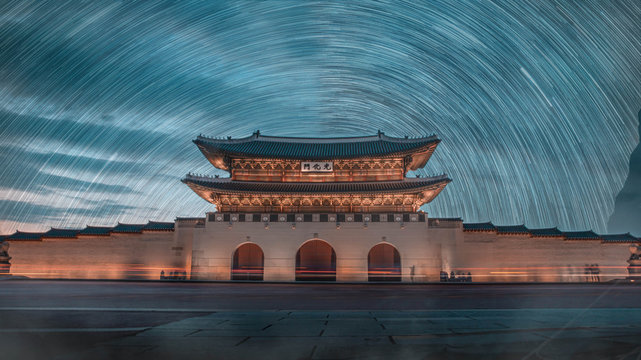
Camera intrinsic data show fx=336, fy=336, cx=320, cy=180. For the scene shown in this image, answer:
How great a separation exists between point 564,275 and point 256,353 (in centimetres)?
2990

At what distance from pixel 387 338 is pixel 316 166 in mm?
25064

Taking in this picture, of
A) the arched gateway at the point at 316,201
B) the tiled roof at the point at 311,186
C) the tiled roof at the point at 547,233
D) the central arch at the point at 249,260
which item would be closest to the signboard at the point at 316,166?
the arched gateway at the point at 316,201

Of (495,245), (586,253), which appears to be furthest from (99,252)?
Answer: (586,253)

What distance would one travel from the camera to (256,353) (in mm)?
4035

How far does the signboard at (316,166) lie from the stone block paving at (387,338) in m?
22.7

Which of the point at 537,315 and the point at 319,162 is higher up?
the point at 319,162

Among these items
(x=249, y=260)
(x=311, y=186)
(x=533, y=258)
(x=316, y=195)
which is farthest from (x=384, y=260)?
(x=249, y=260)

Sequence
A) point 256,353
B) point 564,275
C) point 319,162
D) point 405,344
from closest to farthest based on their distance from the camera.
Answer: point 256,353
point 405,344
point 564,275
point 319,162

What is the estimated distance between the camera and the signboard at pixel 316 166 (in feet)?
97.3

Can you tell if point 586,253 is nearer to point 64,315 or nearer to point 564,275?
point 564,275

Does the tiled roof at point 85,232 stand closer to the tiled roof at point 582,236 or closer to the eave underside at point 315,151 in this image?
the eave underside at point 315,151

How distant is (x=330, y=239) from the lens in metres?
27.6

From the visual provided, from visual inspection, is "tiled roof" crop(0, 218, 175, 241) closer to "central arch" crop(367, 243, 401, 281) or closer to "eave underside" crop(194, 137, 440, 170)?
"eave underside" crop(194, 137, 440, 170)

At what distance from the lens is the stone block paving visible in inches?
157
